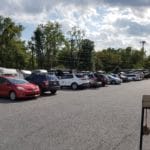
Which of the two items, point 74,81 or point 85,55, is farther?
point 85,55

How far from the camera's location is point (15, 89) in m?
22.0

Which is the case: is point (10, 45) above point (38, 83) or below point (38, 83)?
above

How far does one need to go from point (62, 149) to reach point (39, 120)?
4679mm

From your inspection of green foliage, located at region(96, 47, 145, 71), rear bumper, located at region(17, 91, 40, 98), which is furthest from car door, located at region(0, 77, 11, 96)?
green foliage, located at region(96, 47, 145, 71)

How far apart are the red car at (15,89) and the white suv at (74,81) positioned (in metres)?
11.7

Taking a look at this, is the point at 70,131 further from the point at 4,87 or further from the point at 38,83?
the point at 38,83

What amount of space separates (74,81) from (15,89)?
517 inches

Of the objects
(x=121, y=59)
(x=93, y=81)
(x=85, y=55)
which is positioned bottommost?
(x=93, y=81)

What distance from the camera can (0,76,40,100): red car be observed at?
21.8 meters

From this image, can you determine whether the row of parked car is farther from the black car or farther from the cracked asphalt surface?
the cracked asphalt surface

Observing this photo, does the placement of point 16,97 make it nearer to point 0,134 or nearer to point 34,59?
point 0,134

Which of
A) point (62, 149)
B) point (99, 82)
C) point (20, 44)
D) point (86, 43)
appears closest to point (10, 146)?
point (62, 149)

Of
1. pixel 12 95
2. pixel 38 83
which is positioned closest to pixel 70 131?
pixel 12 95

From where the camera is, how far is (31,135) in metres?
9.56
